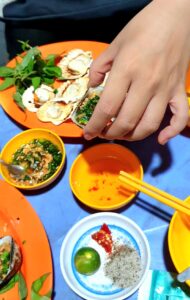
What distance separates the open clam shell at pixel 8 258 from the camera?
0.85 metres

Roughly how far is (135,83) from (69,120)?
40 centimetres

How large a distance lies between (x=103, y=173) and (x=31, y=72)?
0.39m

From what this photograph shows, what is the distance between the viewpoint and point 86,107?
1046mm

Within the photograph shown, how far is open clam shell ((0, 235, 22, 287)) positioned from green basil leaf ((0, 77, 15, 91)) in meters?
0.47

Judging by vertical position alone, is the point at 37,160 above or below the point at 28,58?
below

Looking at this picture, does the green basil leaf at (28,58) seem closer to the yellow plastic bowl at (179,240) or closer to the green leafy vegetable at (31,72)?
the green leafy vegetable at (31,72)

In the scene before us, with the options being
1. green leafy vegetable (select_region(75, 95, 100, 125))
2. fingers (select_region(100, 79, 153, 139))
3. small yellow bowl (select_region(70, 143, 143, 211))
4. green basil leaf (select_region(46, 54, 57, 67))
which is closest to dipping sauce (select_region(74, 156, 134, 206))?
small yellow bowl (select_region(70, 143, 143, 211))

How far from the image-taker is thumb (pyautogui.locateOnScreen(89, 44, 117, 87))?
77cm

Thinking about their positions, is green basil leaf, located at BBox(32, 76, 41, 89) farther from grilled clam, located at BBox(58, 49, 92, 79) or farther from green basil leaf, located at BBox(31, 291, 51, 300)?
green basil leaf, located at BBox(31, 291, 51, 300)

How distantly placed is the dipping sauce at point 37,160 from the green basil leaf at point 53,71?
23 cm

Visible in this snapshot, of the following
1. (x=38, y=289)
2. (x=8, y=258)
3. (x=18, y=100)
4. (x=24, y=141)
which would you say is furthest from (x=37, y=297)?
(x=18, y=100)

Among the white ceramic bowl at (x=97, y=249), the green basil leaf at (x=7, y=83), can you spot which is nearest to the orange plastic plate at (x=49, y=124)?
the green basil leaf at (x=7, y=83)

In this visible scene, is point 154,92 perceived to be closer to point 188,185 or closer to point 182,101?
point 182,101

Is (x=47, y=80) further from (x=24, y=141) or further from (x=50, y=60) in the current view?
(x=24, y=141)
